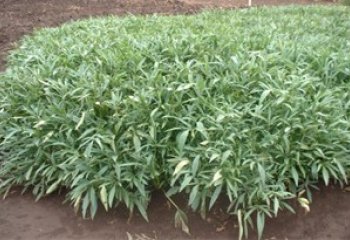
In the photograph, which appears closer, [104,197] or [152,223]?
[104,197]

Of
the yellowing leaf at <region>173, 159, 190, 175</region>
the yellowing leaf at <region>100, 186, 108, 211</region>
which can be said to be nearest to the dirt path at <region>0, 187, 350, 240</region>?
the yellowing leaf at <region>100, 186, 108, 211</region>

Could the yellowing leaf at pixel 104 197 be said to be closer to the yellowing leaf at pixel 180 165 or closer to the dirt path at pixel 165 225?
the dirt path at pixel 165 225

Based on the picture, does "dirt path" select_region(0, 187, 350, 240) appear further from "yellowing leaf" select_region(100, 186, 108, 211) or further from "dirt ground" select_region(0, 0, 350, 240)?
"yellowing leaf" select_region(100, 186, 108, 211)

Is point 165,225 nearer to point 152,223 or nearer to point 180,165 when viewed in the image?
point 152,223

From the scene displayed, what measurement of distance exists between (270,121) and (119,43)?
1764mm

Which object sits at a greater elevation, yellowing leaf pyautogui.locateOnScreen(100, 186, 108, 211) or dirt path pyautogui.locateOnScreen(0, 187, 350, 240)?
yellowing leaf pyautogui.locateOnScreen(100, 186, 108, 211)

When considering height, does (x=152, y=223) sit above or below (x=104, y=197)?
below

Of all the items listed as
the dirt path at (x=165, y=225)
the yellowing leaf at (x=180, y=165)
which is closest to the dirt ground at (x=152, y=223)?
the dirt path at (x=165, y=225)

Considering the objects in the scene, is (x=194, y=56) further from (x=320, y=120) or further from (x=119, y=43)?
(x=320, y=120)

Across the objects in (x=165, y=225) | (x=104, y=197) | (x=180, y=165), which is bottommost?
(x=165, y=225)

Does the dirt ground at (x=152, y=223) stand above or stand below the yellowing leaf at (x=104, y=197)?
below

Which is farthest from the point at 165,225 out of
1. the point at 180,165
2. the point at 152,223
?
the point at 180,165

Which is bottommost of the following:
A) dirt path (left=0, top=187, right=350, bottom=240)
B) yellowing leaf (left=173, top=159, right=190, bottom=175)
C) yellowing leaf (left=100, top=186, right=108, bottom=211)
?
dirt path (left=0, top=187, right=350, bottom=240)

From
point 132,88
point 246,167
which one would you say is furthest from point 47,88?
point 246,167
